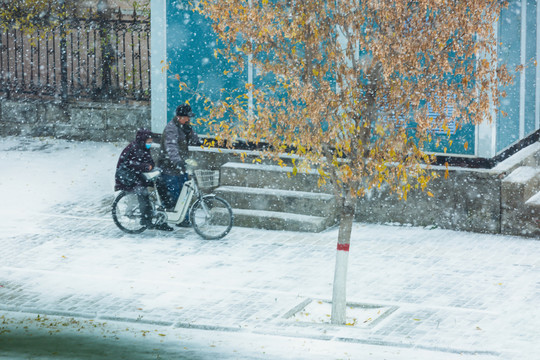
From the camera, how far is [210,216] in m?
14.1

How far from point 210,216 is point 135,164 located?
134cm

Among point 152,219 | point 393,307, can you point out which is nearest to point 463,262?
point 393,307

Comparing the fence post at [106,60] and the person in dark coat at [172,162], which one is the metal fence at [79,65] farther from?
the person in dark coat at [172,162]

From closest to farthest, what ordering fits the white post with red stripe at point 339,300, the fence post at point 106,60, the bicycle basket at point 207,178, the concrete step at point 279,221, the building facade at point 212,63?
the white post with red stripe at point 339,300
the concrete step at point 279,221
the bicycle basket at point 207,178
the building facade at point 212,63
the fence post at point 106,60

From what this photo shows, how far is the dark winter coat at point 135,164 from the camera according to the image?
47.0 ft

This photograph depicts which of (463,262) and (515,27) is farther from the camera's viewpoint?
(515,27)

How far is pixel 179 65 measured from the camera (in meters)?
16.8

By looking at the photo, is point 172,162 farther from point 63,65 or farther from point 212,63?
point 63,65

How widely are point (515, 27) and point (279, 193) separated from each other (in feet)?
15.0

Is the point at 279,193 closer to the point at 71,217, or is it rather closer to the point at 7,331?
the point at 71,217

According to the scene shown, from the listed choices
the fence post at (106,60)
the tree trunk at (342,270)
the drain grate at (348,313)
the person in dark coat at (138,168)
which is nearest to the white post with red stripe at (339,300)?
the tree trunk at (342,270)

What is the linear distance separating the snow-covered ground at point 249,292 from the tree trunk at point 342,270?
16 cm

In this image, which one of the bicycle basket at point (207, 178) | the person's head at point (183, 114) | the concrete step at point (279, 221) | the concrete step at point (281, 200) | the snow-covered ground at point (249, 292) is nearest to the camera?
the snow-covered ground at point (249, 292)

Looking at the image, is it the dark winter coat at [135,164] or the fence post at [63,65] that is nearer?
the dark winter coat at [135,164]
